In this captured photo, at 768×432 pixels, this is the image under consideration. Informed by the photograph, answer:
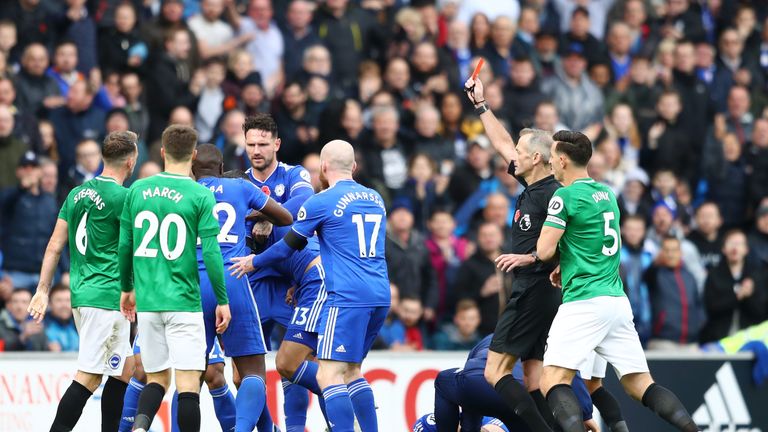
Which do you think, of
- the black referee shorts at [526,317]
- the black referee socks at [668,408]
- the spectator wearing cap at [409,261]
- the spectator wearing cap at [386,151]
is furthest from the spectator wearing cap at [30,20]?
the black referee socks at [668,408]

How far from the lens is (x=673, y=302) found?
16766mm

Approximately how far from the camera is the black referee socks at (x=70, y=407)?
1087 centimetres

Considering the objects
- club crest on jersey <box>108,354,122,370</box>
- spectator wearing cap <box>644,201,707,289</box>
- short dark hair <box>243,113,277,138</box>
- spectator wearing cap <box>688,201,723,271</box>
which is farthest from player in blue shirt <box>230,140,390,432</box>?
spectator wearing cap <box>688,201,723,271</box>

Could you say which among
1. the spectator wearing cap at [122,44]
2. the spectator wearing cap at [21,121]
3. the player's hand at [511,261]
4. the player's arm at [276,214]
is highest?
the spectator wearing cap at [122,44]

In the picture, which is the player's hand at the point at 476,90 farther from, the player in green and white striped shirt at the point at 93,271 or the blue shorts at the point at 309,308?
the player in green and white striped shirt at the point at 93,271

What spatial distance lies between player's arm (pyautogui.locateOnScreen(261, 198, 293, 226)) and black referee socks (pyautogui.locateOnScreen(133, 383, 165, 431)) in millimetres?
1578

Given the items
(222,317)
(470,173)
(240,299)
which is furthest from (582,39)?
(222,317)

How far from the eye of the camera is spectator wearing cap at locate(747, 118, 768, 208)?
1920 cm

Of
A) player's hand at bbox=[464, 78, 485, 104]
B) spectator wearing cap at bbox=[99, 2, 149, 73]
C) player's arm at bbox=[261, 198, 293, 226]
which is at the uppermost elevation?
spectator wearing cap at bbox=[99, 2, 149, 73]

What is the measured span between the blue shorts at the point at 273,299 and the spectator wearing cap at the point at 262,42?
6.91 m

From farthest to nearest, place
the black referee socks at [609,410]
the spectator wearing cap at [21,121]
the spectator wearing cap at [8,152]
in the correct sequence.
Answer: the spectator wearing cap at [21,121], the spectator wearing cap at [8,152], the black referee socks at [609,410]

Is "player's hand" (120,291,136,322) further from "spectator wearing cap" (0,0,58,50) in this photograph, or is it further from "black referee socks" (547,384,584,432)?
"spectator wearing cap" (0,0,58,50)

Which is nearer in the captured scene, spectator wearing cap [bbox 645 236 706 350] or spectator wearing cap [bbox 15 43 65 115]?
spectator wearing cap [bbox 15 43 65 115]

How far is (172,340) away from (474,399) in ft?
8.43
